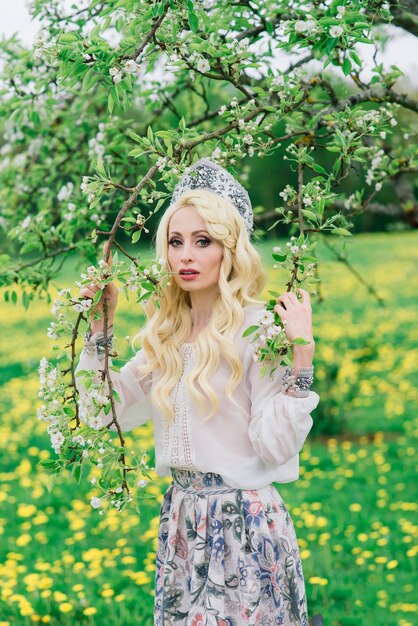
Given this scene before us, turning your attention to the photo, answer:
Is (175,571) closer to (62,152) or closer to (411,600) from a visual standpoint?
(411,600)

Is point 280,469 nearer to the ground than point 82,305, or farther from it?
nearer to the ground

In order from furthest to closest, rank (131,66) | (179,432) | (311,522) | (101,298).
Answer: (311,522) → (179,432) → (101,298) → (131,66)

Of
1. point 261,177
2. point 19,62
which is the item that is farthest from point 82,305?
point 261,177

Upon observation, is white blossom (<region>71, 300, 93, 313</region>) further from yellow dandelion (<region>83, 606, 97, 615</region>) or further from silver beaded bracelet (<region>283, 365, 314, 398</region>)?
yellow dandelion (<region>83, 606, 97, 615</region>)

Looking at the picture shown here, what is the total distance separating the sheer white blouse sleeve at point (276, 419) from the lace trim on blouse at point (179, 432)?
203 millimetres

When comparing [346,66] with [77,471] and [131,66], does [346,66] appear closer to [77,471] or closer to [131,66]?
[131,66]

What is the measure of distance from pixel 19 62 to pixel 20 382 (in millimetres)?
6309

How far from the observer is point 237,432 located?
2.44 m

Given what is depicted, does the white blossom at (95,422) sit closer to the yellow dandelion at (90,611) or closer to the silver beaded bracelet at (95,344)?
the silver beaded bracelet at (95,344)

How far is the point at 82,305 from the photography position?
7.08ft

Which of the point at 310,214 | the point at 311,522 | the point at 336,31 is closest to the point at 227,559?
the point at 310,214

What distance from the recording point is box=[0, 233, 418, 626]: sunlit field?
3.94m

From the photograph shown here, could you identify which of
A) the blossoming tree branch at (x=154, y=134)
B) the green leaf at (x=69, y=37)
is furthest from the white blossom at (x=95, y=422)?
the green leaf at (x=69, y=37)

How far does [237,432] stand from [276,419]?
0.21m
